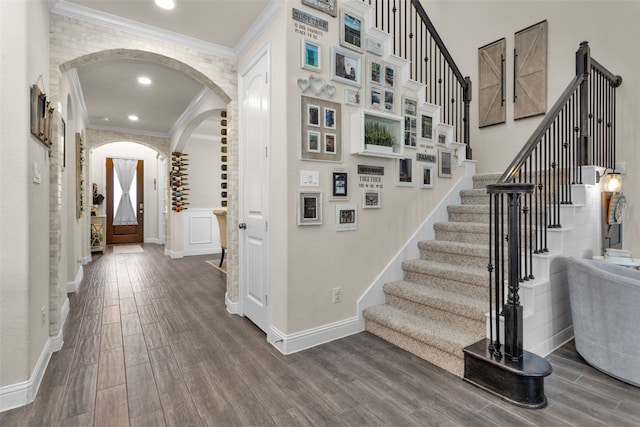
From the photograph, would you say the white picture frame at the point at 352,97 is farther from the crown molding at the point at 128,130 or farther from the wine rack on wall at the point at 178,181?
the crown molding at the point at 128,130

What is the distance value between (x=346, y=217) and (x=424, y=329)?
1.08m

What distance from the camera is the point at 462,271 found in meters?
2.77

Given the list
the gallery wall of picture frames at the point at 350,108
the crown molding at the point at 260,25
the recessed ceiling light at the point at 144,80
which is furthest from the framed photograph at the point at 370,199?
the recessed ceiling light at the point at 144,80

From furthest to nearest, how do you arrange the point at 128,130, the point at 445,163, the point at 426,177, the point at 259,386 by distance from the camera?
the point at 128,130, the point at 445,163, the point at 426,177, the point at 259,386

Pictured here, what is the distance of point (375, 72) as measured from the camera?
120 inches

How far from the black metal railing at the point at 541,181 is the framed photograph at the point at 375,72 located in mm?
1387

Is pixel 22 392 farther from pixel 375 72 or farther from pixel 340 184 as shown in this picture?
pixel 375 72

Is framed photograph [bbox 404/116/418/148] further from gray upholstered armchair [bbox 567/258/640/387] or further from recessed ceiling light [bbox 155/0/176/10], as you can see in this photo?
recessed ceiling light [bbox 155/0/176/10]

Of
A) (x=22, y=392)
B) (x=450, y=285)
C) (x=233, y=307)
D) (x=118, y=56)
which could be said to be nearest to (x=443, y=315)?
(x=450, y=285)

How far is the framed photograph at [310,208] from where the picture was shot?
8.57ft

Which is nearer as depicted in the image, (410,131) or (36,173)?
(36,173)

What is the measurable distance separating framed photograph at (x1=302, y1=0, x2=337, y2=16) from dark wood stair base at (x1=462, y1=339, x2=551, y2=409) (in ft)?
9.11

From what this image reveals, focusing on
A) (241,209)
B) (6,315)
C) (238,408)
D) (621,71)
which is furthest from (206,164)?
(621,71)

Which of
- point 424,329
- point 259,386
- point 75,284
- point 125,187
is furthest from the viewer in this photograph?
point 125,187
